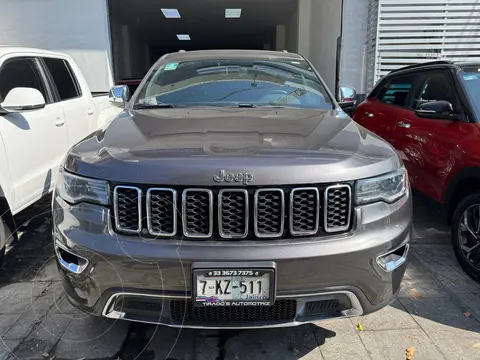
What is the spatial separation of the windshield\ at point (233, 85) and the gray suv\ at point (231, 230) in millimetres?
1050

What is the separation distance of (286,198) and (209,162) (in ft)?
1.34

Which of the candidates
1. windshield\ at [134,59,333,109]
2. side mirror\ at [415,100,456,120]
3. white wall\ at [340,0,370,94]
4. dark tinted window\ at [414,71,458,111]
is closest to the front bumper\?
windshield\ at [134,59,333,109]

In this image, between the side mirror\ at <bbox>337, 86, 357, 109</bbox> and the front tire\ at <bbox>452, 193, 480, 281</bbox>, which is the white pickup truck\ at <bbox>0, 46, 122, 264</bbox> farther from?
the front tire\ at <bbox>452, 193, 480, 281</bbox>

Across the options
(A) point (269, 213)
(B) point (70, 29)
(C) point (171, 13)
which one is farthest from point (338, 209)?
(C) point (171, 13)

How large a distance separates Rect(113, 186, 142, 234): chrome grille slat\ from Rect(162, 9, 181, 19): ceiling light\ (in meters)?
14.2

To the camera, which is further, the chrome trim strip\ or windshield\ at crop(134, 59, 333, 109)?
windshield\ at crop(134, 59, 333, 109)

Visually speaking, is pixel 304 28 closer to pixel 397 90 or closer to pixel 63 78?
pixel 397 90

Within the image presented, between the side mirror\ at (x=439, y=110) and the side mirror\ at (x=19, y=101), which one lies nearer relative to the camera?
the side mirror\ at (x=19, y=101)

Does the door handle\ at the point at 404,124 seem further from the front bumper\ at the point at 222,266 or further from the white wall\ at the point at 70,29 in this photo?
the white wall\ at the point at 70,29

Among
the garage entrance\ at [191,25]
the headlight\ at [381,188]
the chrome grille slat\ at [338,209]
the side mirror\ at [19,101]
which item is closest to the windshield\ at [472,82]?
the headlight\ at [381,188]

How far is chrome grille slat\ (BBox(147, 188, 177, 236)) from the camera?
80.6 inches

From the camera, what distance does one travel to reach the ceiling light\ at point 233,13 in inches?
590

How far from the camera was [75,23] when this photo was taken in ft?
31.3

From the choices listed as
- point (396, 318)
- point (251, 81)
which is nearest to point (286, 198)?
point (396, 318)
